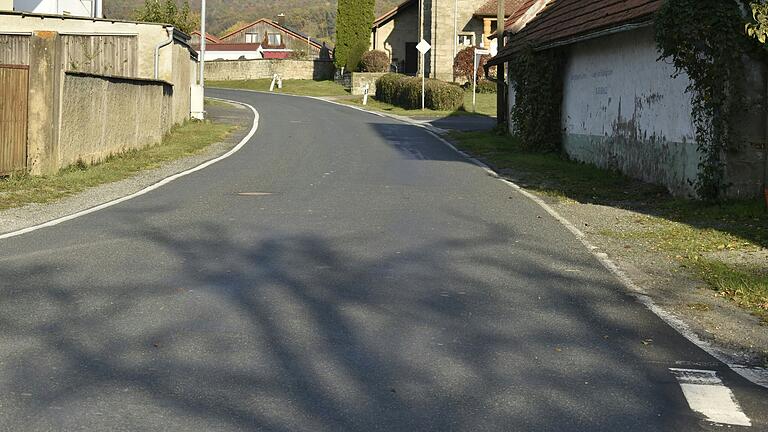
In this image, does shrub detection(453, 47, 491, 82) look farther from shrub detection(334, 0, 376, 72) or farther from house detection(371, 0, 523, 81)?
shrub detection(334, 0, 376, 72)

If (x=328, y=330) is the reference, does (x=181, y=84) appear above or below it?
above

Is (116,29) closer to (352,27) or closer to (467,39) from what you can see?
(467,39)

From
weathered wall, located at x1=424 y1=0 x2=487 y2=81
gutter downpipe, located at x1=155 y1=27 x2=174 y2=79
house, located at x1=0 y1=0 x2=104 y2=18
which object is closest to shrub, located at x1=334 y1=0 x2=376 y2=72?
weathered wall, located at x1=424 y1=0 x2=487 y2=81

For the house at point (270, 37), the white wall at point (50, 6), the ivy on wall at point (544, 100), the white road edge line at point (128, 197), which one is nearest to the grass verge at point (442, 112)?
the white wall at point (50, 6)

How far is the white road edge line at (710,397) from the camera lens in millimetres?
5543

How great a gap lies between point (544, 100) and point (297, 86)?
46924 millimetres

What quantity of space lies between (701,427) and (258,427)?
2.21 meters

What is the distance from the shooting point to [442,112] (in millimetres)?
47250

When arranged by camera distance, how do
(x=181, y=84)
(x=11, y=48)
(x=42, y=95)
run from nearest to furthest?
(x=42, y=95)
(x=11, y=48)
(x=181, y=84)

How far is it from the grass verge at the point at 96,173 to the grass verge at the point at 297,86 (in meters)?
36.9

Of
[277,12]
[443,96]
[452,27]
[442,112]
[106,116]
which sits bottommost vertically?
[106,116]

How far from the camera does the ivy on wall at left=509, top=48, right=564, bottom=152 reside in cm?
2569

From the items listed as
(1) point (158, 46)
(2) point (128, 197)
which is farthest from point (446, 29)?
(2) point (128, 197)

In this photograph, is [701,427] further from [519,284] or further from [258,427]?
[519,284]
